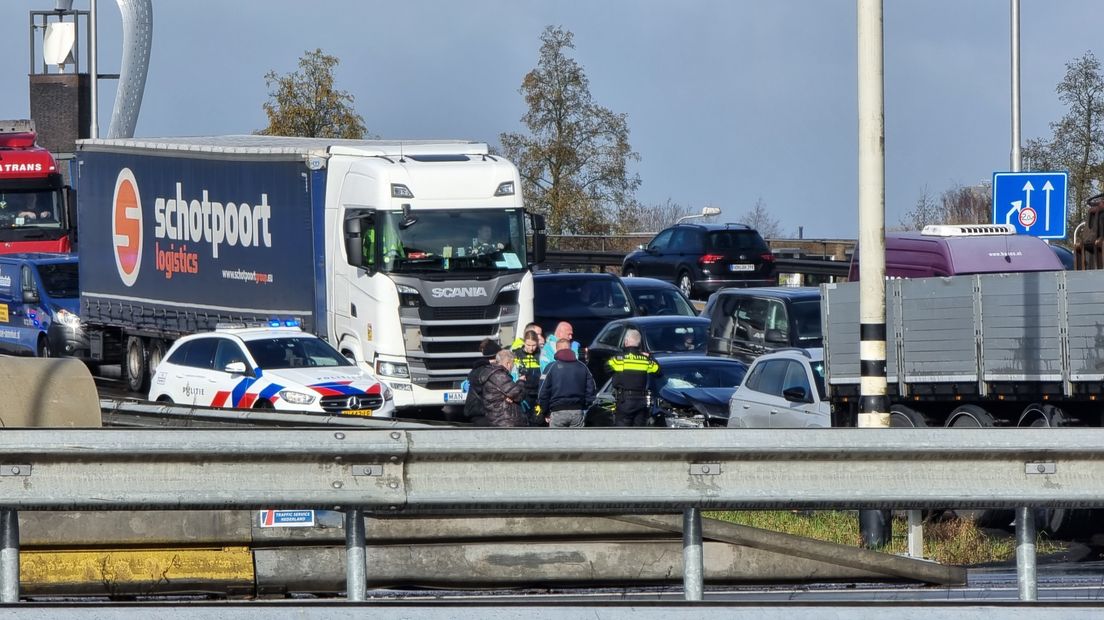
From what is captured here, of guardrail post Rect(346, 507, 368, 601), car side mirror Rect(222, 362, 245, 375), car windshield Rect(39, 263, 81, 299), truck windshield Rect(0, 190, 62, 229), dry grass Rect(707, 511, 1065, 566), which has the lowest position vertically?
dry grass Rect(707, 511, 1065, 566)

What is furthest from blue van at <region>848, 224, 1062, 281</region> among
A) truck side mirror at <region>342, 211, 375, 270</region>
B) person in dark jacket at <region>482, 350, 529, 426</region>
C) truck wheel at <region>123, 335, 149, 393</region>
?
truck wheel at <region>123, 335, 149, 393</region>

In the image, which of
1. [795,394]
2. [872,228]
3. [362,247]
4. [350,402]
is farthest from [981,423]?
[362,247]

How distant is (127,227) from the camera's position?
27.0m

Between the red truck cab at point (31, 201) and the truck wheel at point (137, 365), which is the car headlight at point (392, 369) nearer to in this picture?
the truck wheel at point (137, 365)

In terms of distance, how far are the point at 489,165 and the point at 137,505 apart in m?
16.4

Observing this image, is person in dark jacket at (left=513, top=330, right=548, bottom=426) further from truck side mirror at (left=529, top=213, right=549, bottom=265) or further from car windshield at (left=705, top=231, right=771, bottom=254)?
car windshield at (left=705, top=231, right=771, bottom=254)

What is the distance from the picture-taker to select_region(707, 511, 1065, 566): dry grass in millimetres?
12008

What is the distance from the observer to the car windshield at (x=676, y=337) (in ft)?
77.2

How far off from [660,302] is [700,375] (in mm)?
9173

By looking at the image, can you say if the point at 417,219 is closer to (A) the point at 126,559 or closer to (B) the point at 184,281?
(B) the point at 184,281

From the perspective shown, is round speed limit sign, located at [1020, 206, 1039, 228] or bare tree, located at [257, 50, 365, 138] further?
bare tree, located at [257, 50, 365, 138]

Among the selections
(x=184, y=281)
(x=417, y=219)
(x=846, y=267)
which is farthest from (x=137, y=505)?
(x=846, y=267)

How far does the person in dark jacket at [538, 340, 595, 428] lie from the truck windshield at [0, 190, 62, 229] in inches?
820

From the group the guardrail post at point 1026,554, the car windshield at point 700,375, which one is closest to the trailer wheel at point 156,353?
the car windshield at point 700,375
